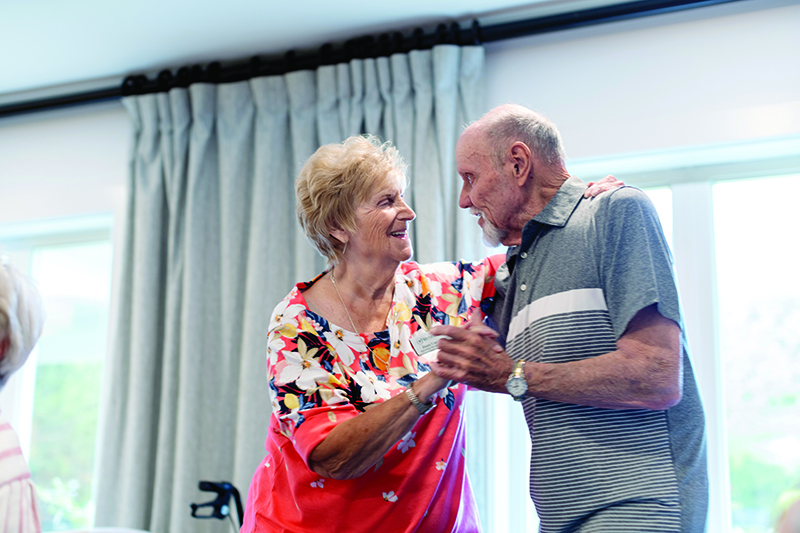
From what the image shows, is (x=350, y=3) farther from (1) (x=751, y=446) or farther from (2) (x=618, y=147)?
(1) (x=751, y=446)

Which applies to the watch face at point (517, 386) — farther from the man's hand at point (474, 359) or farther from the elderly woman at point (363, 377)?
the elderly woman at point (363, 377)

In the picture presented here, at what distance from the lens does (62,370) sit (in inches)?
150

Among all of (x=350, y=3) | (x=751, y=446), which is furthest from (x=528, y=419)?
(x=350, y=3)

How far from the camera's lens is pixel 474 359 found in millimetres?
1402

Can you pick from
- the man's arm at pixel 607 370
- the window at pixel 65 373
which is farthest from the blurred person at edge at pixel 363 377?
the window at pixel 65 373

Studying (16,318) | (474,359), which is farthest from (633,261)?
(16,318)

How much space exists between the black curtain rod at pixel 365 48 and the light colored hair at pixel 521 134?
1286mm

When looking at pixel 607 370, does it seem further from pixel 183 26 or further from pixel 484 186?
pixel 183 26

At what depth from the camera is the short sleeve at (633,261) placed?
4.39 ft

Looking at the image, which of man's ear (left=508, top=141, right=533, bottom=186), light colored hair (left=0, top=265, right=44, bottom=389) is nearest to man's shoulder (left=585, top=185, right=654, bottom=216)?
man's ear (left=508, top=141, right=533, bottom=186)

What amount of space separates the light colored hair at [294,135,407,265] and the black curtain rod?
47.0 inches

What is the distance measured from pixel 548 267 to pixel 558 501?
499 mm

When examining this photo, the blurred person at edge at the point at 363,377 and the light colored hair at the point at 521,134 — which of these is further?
the light colored hair at the point at 521,134

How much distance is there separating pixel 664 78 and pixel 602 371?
173cm
